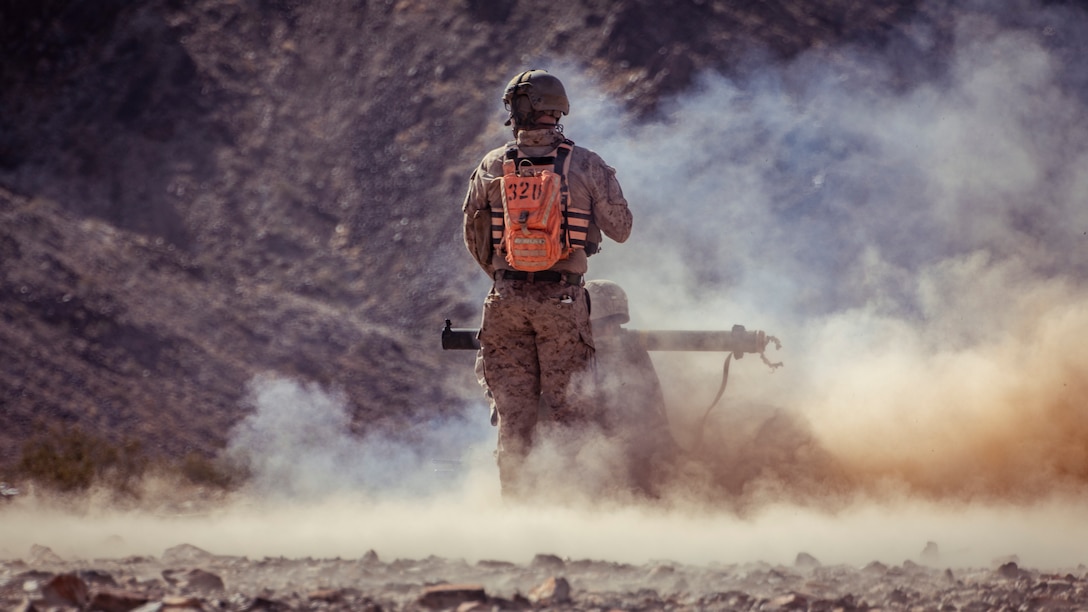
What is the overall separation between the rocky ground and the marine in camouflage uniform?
1.59m

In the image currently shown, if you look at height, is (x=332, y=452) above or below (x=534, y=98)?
below

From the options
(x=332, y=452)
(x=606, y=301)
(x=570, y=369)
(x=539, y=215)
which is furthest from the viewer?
(x=332, y=452)

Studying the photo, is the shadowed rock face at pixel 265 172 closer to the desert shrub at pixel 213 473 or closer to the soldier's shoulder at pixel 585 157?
the desert shrub at pixel 213 473

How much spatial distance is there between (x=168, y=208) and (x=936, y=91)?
10.9 m

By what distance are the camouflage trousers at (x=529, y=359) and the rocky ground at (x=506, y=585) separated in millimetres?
1578

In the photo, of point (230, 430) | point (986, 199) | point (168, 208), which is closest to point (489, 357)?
point (230, 430)

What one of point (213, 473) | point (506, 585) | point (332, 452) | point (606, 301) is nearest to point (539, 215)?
point (606, 301)

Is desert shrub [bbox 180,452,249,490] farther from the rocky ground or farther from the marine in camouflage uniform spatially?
the rocky ground

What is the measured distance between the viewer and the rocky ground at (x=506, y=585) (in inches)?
170

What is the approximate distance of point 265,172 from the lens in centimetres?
1981

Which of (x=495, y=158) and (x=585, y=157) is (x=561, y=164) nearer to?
(x=585, y=157)

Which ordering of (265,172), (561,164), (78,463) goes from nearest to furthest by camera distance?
(561,164) → (78,463) → (265,172)

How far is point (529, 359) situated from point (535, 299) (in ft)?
1.24

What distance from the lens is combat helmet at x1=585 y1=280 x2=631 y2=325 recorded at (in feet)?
25.9
